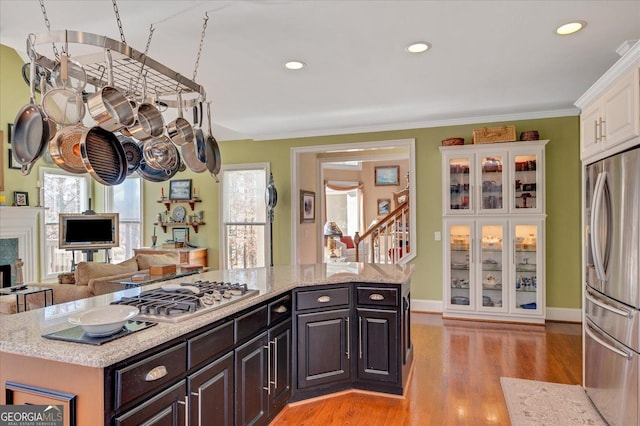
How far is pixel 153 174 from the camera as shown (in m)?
2.82

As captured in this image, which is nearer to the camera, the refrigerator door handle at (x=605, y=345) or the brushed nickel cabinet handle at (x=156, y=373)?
the brushed nickel cabinet handle at (x=156, y=373)

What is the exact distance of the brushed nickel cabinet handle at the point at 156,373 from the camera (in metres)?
1.48

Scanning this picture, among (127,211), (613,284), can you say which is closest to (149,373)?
(613,284)

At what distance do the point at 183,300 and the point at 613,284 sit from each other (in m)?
2.48

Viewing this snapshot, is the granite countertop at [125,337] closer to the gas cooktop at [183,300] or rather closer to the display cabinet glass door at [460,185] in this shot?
the gas cooktop at [183,300]

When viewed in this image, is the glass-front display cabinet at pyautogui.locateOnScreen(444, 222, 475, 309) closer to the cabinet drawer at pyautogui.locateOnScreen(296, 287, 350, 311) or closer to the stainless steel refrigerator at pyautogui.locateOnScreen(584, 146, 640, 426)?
the stainless steel refrigerator at pyautogui.locateOnScreen(584, 146, 640, 426)

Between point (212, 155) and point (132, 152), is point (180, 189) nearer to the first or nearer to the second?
point (132, 152)

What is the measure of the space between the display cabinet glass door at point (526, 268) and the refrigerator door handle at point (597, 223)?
233cm

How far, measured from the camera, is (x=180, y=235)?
22.5 feet

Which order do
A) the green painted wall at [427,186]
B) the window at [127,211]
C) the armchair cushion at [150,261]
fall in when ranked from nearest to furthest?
the armchair cushion at [150,261] < the green painted wall at [427,186] < the window at [127,211]

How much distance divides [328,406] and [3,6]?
3.46 metres

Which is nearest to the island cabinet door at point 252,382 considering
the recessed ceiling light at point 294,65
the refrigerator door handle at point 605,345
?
the refrigerator door handle at point 605,345

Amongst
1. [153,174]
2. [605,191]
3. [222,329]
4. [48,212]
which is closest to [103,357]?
[222,329]

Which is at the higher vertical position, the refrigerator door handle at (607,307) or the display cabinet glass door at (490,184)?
the display cabinet glass door at (490,184)
